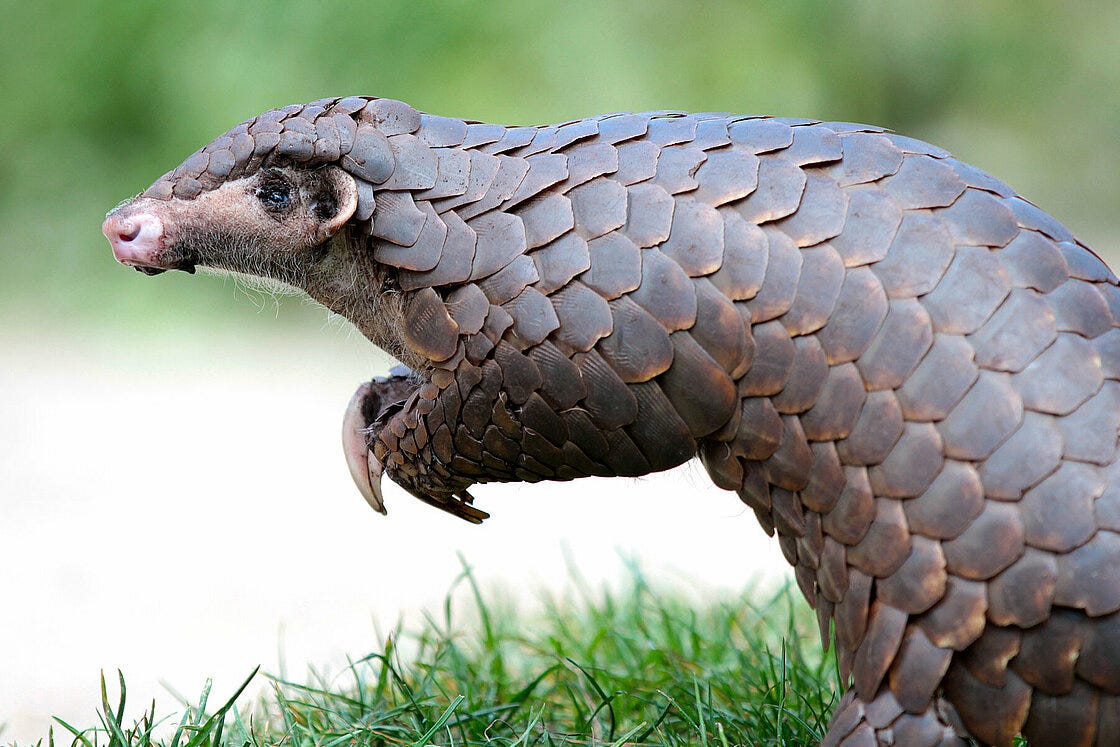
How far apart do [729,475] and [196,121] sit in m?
7.47

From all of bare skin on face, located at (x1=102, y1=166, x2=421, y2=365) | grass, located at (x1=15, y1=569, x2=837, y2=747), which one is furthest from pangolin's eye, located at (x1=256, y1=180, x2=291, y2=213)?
grass, located at (x1=15, y1=569, x2=837, y2=747)

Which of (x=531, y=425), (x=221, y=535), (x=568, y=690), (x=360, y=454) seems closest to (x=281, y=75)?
(x=221, y=535)

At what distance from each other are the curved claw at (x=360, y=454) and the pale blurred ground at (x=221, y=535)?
974mm

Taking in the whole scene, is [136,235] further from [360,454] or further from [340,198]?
[360,454]

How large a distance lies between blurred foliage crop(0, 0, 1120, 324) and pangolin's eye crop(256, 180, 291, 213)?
6.27m

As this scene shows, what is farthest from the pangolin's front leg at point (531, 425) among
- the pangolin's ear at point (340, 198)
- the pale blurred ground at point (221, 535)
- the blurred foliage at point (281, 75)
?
the blurred foliage at point (281, 75)

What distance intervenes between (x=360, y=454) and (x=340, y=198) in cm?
57

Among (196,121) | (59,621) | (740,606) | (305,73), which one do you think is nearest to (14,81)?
(196,121)

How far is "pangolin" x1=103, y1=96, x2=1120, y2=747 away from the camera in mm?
1851

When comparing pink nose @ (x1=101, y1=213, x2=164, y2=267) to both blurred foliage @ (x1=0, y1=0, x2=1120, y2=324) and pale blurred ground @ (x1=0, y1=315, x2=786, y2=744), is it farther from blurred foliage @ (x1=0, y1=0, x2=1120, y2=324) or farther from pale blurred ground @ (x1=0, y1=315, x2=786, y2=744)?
blurred foliage @ (x1=0, y1=0, x2=1120, y2=324)

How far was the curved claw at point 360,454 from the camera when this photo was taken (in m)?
2.43

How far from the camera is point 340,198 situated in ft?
6.96

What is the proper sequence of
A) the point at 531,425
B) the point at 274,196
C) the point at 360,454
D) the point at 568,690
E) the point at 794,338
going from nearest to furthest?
1. the point at 794,338
2. the point at 531,425
3. the point at 274,196
4. the point at 360,454
5. the point at 568,690

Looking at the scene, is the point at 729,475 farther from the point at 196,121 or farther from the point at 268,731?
the point at 196,121
